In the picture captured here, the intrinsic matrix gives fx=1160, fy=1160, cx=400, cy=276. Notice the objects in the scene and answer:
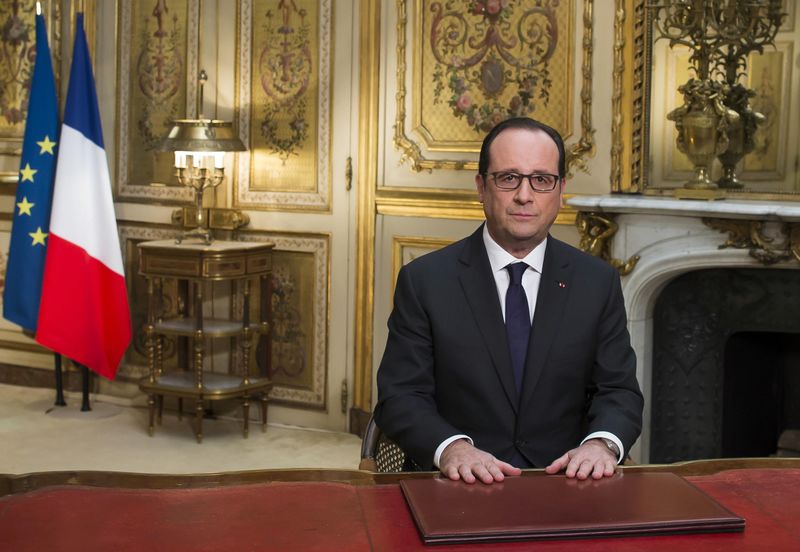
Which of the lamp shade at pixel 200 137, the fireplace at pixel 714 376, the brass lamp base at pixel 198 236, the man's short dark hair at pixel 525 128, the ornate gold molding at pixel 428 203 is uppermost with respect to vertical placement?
the lamp shade at pixel 200 137

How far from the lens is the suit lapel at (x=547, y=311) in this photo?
2316 mm

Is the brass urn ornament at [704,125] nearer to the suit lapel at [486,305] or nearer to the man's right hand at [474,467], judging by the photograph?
the suit lapel at [486,305]

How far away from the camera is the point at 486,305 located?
7.74 feet

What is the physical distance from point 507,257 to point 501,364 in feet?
0.76

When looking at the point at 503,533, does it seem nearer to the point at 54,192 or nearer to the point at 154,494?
the point at 154,494

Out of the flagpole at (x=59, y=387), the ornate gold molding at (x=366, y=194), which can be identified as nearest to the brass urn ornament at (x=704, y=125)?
the ornate gold molding at (x=366, y=194)

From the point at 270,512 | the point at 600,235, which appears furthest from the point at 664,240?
the point at 270,512

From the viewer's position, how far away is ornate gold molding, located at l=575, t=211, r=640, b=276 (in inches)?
171

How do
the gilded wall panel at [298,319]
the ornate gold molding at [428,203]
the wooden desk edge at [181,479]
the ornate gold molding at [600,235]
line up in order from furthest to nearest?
the gilded wall panel at [298,319], the ornate gold molding at [428,203], the ornate gold molding at [600,235], the wooden desk edge at [181,479]

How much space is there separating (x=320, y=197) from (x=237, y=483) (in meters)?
3.56

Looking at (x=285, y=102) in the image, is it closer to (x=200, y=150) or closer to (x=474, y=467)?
(x=200, y=150)

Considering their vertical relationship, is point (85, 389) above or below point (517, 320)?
below

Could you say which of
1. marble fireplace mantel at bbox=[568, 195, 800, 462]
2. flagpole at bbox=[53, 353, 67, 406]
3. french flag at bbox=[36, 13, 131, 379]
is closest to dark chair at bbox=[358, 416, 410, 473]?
marble fireplace mantel at bbox=[568, 195, 800, 462]

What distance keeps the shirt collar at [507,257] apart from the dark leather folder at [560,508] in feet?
1.95
